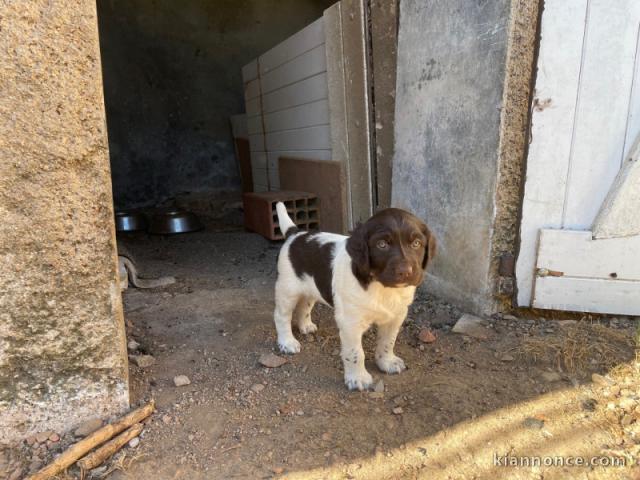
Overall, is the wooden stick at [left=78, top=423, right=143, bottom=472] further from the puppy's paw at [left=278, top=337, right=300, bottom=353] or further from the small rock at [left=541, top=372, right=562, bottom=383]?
the small rock at [left=541, top=372, right=562, bottom=383]

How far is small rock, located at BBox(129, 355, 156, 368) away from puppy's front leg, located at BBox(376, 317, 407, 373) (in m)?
1.46

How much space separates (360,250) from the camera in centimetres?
239

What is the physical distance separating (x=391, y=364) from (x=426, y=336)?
498mm

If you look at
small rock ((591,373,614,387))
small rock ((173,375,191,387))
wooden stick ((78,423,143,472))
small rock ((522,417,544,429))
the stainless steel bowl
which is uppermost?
the stainless steel bowl

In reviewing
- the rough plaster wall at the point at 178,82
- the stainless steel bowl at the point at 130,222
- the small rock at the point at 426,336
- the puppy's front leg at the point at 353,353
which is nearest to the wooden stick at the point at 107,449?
the puppy's front leg at the point at 353,353

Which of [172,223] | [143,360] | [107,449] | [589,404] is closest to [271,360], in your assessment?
[143,360]

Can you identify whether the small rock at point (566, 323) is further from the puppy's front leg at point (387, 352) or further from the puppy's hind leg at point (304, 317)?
the puppy's hind leg at point (304, 317)

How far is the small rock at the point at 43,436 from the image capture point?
91.1 inches

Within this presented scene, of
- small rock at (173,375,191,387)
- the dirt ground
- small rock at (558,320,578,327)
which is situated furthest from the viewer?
small rock at (558,320,578,327)

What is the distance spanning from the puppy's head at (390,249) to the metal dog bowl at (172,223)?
525 cm

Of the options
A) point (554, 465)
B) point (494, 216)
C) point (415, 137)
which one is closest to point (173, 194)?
point (415, 137)

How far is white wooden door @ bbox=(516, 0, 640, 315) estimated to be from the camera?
9.71 ft

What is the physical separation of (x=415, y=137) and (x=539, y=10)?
4.08 feet

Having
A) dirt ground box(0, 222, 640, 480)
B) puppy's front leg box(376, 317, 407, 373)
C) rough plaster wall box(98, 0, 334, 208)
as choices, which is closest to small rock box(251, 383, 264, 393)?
dirt ground box(0, 222, 640, 480)
